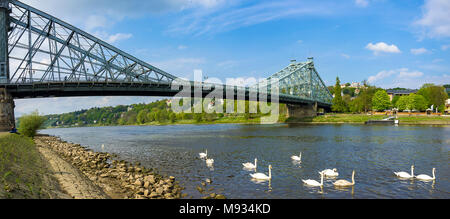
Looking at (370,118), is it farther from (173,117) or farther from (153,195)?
(173,117)

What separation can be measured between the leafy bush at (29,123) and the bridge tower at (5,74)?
142cm

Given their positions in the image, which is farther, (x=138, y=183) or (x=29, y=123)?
(x=29, y=123)

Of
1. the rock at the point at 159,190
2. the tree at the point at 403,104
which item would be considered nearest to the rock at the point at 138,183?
the rock at the point at 159,190

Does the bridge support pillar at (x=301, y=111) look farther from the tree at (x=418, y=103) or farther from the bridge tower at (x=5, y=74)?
the bridge tower at (x=5, y=74)

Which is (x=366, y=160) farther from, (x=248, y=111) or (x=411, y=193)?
(x=248, y=111)

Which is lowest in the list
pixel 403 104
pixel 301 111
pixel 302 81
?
pixel 301 111

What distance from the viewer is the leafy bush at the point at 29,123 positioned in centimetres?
3919

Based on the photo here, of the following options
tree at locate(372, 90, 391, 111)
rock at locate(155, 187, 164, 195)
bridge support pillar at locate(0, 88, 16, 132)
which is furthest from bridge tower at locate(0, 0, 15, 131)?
tree at locate(372, 90, 391, 111)

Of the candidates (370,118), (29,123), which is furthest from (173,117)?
(29,123)

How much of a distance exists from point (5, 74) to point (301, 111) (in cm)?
8970

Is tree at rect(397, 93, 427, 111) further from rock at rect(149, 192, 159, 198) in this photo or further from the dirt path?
the dirt path

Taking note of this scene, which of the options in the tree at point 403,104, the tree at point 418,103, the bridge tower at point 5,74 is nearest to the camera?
the bridge tower at point 5,74

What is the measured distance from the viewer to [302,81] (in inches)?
4594
